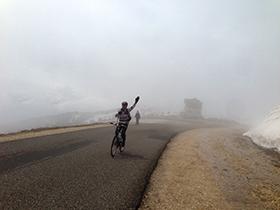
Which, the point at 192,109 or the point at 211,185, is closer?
the point at 211,185

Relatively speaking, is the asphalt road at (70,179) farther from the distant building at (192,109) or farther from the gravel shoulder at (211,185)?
the distant building at (192,109)

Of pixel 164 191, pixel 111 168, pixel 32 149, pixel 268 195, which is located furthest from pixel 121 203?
pixel 32 149

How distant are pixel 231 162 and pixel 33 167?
8.79 meters

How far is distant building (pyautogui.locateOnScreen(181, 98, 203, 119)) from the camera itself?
5906 centimetres

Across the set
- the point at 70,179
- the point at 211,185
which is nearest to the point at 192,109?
the point at 211,185

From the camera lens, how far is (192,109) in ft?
196

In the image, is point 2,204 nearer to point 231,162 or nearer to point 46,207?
point 46,207

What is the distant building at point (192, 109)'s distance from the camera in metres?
59.1

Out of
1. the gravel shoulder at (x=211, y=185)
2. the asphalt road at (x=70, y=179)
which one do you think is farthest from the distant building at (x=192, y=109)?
the asphalt road at (x=70, y=179)

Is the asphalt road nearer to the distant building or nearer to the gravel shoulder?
the gravel shoulder

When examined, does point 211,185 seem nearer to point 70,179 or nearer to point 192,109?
point 70,179

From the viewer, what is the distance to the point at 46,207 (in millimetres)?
2736

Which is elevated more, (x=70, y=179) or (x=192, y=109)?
(x=192, y=109)

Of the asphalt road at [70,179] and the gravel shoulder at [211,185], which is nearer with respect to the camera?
the asphalt road at [70,179]
